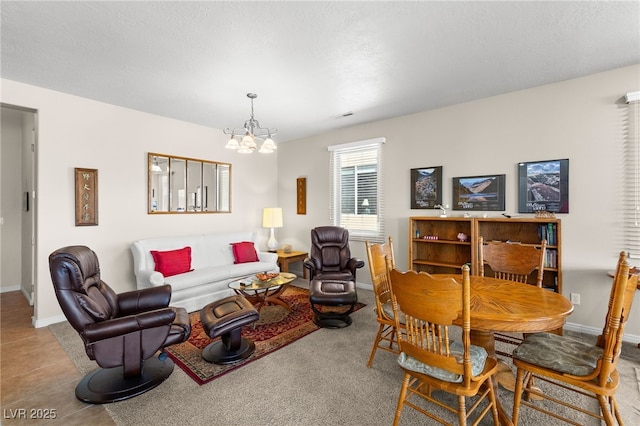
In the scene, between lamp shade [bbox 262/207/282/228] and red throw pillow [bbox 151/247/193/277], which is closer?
red throw pillow [bbox 151/247/193/277]

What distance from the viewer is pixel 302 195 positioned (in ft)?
19.6

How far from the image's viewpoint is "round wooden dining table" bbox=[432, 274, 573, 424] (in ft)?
5.46

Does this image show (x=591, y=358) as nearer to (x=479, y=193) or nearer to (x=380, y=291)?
(x=380, y=291)

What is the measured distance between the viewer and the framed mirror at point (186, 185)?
454 centimetres

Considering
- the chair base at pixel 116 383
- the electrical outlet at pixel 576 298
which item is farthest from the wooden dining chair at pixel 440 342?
the electrical outlet at pixel 576 298

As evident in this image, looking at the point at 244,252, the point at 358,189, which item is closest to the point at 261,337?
the point at 244,252

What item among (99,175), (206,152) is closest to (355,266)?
(206,152)

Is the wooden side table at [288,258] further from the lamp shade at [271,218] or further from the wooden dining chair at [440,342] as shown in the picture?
the wooden dining chair at [440,342]

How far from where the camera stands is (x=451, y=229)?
414 centimetres

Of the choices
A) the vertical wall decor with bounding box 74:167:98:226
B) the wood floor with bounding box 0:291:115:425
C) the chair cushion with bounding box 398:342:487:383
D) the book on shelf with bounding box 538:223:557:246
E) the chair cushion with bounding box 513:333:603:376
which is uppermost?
the vertical wall decor with bounding box 74:167:98:226

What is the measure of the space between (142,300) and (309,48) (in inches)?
112

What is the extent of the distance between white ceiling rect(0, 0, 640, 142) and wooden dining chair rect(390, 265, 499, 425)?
198 cm

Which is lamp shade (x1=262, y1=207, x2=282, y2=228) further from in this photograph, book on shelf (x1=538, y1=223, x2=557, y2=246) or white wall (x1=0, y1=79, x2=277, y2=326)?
book on shelf (x1=538, y1=223, x2=557, y2=246)

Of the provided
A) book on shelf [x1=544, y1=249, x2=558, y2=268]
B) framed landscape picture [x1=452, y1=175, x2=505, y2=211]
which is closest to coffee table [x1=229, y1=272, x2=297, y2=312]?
framed landscape picture [x1=452, y1=175, x2=505, y2=211]
